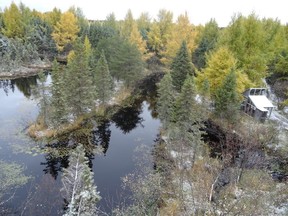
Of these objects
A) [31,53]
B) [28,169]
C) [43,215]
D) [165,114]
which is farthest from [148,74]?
[43,215]

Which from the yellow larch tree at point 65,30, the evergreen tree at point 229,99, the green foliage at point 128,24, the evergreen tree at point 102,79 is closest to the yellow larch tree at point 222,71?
the evergreen tree at point 229,99

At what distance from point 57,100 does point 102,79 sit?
8.48m

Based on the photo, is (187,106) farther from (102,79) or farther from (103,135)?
(102,79)

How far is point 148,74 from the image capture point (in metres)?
59.5

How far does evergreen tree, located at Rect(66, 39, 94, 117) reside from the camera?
29.8 metres

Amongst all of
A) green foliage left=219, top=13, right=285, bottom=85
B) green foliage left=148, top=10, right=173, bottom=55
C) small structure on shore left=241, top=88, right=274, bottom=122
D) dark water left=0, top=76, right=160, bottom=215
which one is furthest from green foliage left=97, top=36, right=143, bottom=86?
green foliage left=148, top=10, right=173, bottom=55

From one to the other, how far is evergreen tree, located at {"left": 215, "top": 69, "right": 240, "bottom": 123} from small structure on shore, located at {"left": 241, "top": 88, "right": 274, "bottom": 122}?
3.95 metres

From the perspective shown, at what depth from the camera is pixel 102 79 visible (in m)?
34.8

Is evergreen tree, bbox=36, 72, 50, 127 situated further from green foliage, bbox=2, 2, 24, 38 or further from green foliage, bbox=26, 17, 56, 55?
green foliage, bbox=2, 2, 24, 38

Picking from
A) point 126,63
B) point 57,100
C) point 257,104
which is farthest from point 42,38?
point 257,104

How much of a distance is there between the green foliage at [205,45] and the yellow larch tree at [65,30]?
32.3 metres

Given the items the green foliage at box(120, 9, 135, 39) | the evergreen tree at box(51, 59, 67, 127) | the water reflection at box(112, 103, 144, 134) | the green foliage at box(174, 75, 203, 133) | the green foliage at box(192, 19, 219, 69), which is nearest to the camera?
the green foliage at box(174, 75, 203, 133)

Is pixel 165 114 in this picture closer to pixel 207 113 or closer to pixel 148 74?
pixel 207 113

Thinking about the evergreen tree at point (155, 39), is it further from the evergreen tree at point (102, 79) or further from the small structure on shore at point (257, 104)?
the small structure on shore at point (257, 104)
